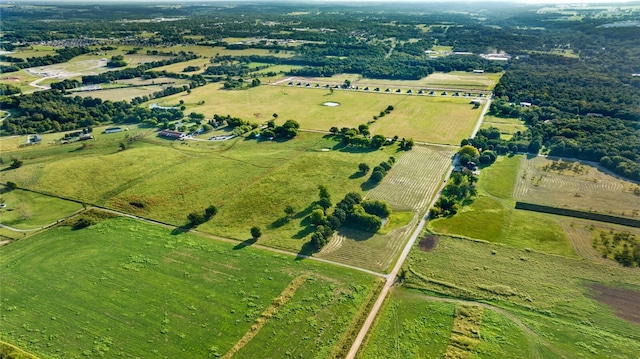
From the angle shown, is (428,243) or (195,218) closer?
(428,243)

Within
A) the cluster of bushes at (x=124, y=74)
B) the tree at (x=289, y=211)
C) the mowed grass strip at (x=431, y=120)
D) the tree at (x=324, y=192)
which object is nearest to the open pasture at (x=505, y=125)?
the mowed grass strip at (x=431, y=120)

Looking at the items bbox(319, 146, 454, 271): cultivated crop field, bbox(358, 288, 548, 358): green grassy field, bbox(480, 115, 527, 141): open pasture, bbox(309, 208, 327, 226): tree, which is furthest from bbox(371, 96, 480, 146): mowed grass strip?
bbox(358, 288, 548, 358): green grassy field

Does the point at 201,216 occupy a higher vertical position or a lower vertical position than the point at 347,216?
lower

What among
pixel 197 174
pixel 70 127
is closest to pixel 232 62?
pixel 70 127

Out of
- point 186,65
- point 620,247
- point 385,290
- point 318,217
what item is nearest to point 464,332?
point 385,290

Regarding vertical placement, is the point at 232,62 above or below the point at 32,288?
above

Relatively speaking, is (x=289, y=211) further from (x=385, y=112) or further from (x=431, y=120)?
(x=385, y=112)

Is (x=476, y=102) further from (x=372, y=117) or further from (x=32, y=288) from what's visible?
(x=32, y=288)
